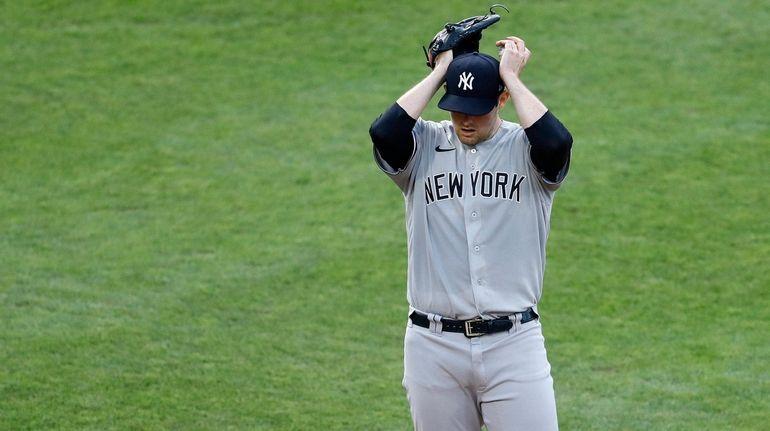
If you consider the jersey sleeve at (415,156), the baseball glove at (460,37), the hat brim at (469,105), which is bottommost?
the jersey sleeve at (415,156)

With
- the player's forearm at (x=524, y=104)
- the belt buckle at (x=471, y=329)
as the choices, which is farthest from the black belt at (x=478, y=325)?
the player's forearm at (x=524, y=104)

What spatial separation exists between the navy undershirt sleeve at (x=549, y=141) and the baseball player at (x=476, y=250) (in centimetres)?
2

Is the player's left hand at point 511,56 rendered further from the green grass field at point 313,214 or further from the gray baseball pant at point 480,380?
the green grass field at point 313,214

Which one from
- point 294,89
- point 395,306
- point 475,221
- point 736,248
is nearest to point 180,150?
point 294,89

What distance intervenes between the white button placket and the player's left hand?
311 mm

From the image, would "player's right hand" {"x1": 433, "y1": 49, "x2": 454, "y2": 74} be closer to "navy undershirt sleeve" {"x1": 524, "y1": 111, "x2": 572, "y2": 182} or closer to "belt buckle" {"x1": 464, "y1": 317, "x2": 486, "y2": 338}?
"navy undershirt sleeve" {"x1": 524, "y1": 111, "x2": 572, "y2": 182}

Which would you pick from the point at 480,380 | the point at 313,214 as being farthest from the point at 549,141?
the point at 313,214

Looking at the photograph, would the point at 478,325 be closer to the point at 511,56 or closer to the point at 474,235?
the point at 474,235

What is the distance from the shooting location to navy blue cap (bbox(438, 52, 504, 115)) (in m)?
3.80

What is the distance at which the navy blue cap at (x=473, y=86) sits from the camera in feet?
12.5

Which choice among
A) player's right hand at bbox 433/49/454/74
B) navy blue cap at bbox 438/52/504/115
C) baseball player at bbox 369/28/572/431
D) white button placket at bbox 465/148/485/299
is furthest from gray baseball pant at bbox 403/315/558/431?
player's right hand at bbox 433/49/454/74

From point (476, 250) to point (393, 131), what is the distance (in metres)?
0.46

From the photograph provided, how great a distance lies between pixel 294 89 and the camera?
1020 cm

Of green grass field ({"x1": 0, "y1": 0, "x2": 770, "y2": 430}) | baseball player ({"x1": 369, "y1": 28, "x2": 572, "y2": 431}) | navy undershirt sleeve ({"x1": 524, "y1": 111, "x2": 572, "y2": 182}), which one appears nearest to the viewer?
navy undershirt sleeve ({"x1": 524, "y1": 111, "x2": 572, "y2": 182})
